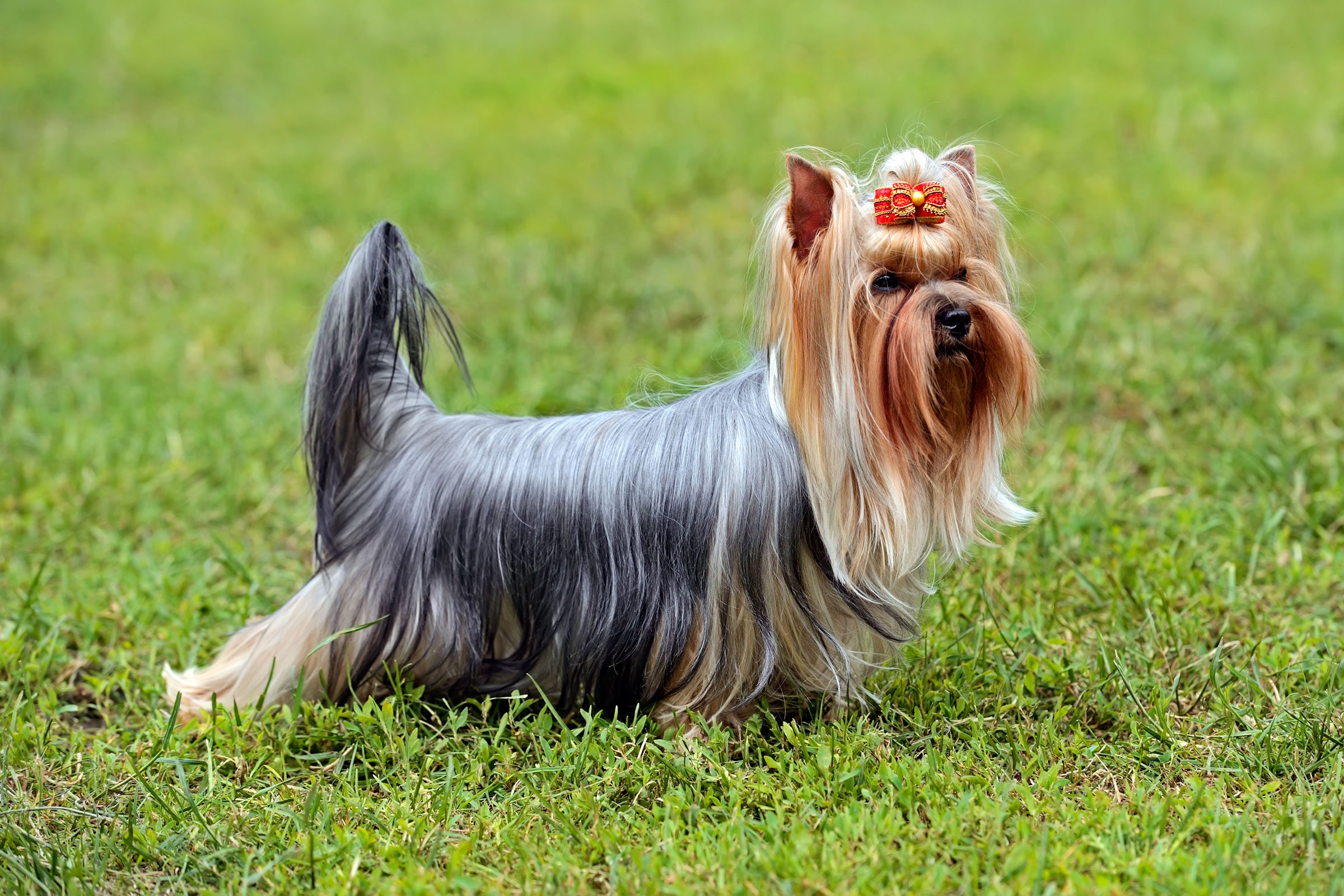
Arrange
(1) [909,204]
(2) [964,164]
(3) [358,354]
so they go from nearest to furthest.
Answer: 1. (1) [909,204]
2. (2) [964,164]
3. (3) [358,354]

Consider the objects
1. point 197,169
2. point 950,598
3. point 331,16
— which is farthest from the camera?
point 331,16

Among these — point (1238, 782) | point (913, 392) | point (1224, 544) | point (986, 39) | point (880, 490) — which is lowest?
point (1238, 782)

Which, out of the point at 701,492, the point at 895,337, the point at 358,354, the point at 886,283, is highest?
the point at 886,283

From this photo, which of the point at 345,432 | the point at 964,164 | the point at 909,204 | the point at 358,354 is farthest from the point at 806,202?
the point at 345,432

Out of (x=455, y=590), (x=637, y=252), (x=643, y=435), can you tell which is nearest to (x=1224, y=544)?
(x=643, y=435)

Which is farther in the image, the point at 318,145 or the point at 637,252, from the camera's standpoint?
the point at 318,145

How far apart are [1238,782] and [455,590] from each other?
192 centimetres

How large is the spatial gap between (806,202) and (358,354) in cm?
124

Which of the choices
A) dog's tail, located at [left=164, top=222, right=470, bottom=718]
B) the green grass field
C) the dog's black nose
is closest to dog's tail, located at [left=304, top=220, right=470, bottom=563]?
dog's tail, located at [left=164, top=222, right=470, bottom=718]

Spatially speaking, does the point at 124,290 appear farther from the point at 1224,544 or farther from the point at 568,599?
the point at 1224,544

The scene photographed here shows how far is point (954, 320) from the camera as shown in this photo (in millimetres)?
2871

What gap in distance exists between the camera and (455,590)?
3.36 metres

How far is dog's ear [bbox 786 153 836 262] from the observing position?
280 centimetres

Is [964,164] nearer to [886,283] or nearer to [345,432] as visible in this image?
[886,283]
